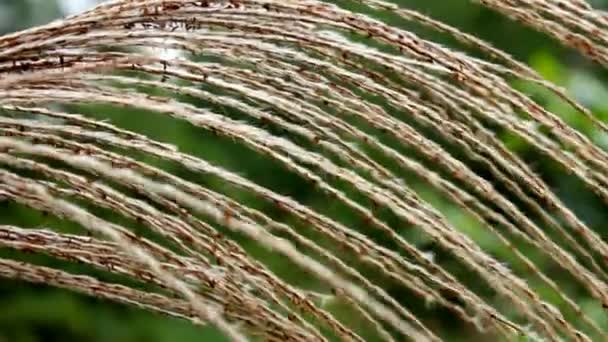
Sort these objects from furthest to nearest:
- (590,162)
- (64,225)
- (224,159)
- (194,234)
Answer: (224,159)
(64,225)
(590,162)
(194,234)

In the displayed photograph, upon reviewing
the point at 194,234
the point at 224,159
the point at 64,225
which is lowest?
the point at 194,234

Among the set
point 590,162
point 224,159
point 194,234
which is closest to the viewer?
point 194,234

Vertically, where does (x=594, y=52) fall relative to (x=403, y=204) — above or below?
above

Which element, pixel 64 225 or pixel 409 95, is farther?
pixel 64 225

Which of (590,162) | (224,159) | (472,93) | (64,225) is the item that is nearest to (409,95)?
(472,93)

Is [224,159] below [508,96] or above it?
above

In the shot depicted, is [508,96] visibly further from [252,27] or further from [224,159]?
[224,159]

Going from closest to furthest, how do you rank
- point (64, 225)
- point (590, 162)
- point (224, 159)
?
point (590, 162) → point (64, 225) → point (224, 159)

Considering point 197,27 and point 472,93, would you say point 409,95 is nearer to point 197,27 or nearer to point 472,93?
point 472,93

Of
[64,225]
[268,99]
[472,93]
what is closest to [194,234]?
[268,99]
